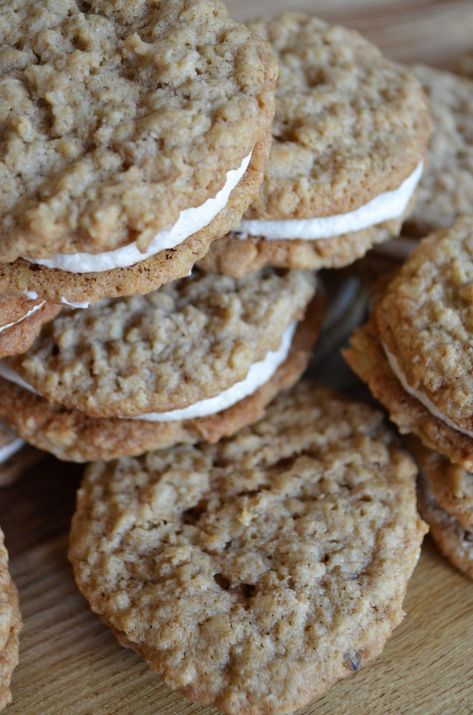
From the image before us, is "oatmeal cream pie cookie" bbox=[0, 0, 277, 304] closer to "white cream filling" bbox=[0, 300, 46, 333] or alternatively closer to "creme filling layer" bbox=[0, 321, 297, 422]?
"white cream filling" bbox=[0, 300, 46, 333]

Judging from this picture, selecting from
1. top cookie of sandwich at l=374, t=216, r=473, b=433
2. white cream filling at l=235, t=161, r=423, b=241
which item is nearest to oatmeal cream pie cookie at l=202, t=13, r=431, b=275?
white cream filling at l=235, t=161, r=423, b=241

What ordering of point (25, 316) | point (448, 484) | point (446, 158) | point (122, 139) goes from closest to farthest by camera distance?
point (122, 139) < point (25, 316) < point (448, 484) < point (446, 158)

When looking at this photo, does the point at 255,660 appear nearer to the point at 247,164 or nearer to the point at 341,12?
the point at 247,164

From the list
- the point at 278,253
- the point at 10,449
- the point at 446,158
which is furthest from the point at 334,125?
the point at 10,449

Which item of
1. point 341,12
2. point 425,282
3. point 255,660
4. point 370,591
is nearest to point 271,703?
point 255,660

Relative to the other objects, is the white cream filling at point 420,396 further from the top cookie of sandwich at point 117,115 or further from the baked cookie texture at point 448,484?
the top cookie of sandwich at point 117,115

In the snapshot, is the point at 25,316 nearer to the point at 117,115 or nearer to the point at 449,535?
the point at 117,115
